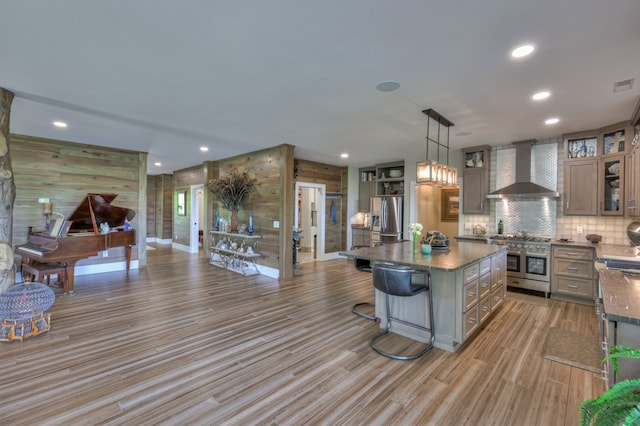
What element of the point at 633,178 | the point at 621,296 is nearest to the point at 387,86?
the point at 621,296

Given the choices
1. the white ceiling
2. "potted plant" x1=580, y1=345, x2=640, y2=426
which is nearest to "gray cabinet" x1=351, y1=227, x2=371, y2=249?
the white ceiling

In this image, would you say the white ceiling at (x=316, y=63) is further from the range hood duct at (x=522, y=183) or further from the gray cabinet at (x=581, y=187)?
the range hood duct at (x=522, y=183)

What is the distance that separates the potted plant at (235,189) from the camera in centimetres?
643

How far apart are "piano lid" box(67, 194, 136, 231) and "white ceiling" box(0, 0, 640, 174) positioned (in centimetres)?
125

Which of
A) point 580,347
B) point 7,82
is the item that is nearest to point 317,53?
point 7,82

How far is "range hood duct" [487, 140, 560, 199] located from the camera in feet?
16.2

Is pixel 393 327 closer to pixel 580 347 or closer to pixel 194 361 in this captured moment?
pixel 580 347

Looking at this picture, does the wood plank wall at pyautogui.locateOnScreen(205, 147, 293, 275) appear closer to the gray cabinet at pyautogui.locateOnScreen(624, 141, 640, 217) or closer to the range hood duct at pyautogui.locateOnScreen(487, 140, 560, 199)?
the range hood duct at pyautogui.locateOnScreen(487, 140, 560, 199)

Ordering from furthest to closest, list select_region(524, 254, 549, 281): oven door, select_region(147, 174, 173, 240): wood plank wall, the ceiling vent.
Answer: select_region(147, 174, 173, 240): wood plank wall < select_region(524, 254, 549, 281): oven door < the ceiling vent

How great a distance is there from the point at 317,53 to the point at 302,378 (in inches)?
107

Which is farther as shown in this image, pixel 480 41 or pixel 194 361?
pixel 194 361

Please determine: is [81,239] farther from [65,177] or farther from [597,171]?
[597,171]

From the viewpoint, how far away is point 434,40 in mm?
2176

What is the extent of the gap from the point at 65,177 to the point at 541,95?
7.81 m
